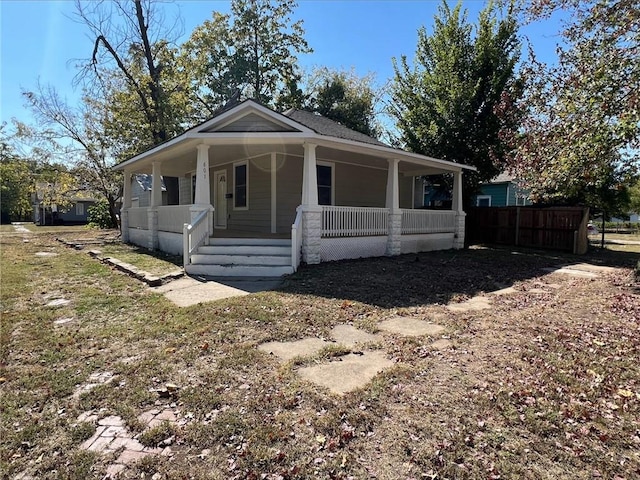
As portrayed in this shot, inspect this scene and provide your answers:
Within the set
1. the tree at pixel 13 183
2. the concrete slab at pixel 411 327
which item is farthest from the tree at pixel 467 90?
the tree at pixel 13 183

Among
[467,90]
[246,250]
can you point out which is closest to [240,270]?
[246,250]

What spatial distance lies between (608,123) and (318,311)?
584 cm

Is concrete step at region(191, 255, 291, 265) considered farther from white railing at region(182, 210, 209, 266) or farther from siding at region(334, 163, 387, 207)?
siding at region(334, 163, 387, 207)

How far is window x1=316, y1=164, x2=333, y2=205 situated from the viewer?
458 inches

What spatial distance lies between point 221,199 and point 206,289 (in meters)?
7.39

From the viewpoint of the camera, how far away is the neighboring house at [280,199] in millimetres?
8266

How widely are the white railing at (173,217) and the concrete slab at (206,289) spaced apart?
297cm

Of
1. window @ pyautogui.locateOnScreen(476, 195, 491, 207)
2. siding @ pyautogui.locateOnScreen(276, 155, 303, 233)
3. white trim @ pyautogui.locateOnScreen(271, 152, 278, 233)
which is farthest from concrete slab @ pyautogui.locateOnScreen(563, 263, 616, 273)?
window @ pyautogui.locateOnScreen(476, 195, 491, 207)

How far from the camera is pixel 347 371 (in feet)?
11.3

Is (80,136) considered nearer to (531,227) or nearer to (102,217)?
(102,217)

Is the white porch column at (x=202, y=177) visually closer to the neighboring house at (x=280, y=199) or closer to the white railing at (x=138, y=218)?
the neighboring house at (x=280, y=199)

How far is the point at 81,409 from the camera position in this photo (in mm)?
2791

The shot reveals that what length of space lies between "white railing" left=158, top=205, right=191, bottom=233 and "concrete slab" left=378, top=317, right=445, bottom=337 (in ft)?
21.1

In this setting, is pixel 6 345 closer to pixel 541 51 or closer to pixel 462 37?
pixel 541 51
